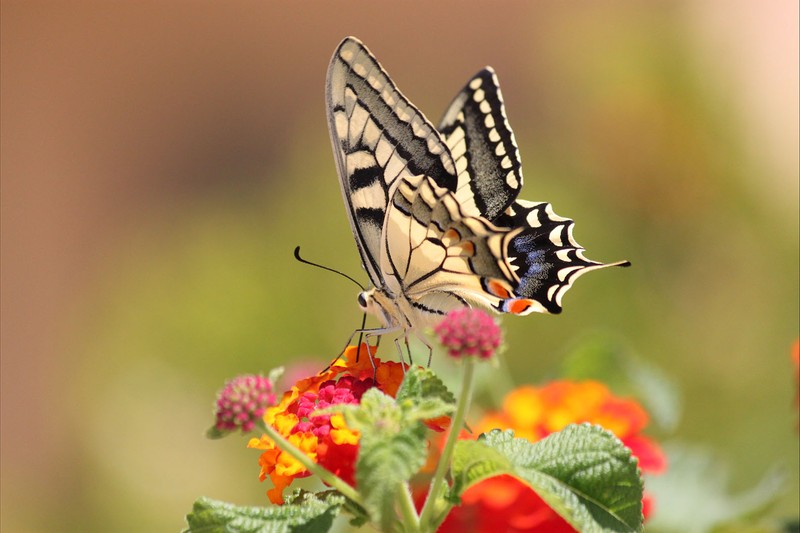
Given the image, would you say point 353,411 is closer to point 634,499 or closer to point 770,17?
point 634,499

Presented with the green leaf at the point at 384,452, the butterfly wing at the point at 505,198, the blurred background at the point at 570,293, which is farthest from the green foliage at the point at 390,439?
the blurred background at the point at 570,293

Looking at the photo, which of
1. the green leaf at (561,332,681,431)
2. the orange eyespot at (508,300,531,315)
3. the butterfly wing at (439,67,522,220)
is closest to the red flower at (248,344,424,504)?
the orange eyespot at (508,300,531,315)

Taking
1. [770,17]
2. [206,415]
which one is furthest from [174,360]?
[770,17]

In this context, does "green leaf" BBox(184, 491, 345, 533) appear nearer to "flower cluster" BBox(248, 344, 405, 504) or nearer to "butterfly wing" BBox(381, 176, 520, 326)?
"flower cluster" BBox(248, 344, 405, 504)

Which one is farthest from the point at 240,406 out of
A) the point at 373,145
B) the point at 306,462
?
the point at 373,145

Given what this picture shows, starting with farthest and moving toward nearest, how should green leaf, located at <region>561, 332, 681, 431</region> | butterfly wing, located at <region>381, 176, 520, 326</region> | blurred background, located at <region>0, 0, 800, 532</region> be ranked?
1. blurred background, located at <region>0, 0, 800, 532</region>
2. green leaf, located at <region>561, 332, 681, 431</region>
3. butterfly wing, located at <region>381, 176, 520, 326</region>

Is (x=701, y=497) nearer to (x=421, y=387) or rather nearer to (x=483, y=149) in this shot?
(x=483, y=149)
